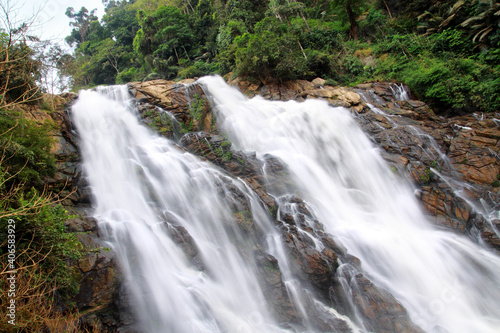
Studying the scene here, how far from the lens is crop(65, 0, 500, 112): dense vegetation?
54.5 ft

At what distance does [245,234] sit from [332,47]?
20.4 metres

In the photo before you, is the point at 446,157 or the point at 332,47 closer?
the point at 446,157

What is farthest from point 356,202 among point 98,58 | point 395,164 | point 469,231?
point 98,58

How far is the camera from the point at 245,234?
367 inches

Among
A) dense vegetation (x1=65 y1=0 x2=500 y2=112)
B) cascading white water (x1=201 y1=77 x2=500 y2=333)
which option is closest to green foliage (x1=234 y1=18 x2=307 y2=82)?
dense vegetation (x1=65 y1=0 x2=500 y2=112)

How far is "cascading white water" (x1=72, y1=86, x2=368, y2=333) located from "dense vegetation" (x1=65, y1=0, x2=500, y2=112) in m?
10.5

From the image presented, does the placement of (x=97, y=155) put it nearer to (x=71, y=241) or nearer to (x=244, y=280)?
(x=71, y=241)

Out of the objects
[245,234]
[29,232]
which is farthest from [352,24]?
[29,232]

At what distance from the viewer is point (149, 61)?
86.2 feet

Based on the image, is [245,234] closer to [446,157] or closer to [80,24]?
[446,157]

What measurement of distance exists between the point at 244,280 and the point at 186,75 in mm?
19625

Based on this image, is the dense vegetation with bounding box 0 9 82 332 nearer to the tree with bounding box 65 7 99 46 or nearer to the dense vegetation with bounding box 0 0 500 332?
the dense vegetation with bounding box 0 0 500 332

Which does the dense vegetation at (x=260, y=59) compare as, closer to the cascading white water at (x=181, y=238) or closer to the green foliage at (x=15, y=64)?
the green foliage at (x=15, y=64)

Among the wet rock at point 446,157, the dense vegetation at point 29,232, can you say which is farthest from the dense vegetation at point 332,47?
the dense vegetation at point 29,232
